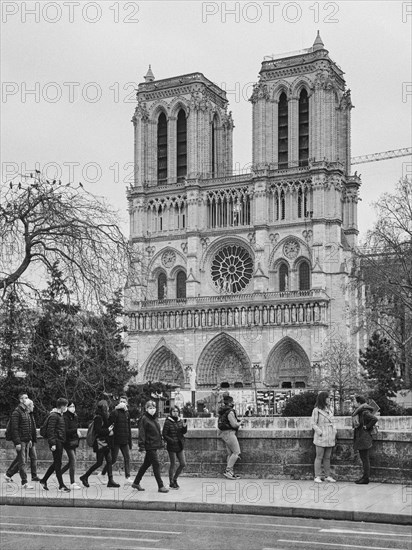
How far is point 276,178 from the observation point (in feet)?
236

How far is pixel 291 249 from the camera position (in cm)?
7106

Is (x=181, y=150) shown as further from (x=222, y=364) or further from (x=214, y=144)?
(x=222, y=364)

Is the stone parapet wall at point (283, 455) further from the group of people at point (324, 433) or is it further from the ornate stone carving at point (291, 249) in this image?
the ornate stone carving at point (291, 249)

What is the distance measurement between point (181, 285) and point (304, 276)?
34.4ft

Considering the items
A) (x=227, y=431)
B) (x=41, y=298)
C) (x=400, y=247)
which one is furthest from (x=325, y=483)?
(x=400, y=247)

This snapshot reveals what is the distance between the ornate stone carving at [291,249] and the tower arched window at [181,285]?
29.5 ft

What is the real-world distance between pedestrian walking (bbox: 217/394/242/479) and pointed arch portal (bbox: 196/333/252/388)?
54.3 meters

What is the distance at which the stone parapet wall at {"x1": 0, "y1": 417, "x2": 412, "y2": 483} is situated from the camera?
52.1 feet

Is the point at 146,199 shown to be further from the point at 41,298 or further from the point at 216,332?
the point at 41,298

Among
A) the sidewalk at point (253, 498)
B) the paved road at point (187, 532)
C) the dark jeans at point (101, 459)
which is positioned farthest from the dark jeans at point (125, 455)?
the paved road at point (187, 532)

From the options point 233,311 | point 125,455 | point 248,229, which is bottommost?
point 125,455

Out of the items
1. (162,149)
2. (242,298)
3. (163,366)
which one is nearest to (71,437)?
(242,298)

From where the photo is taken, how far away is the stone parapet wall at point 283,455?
1587cm

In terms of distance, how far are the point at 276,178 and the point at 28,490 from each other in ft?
187
